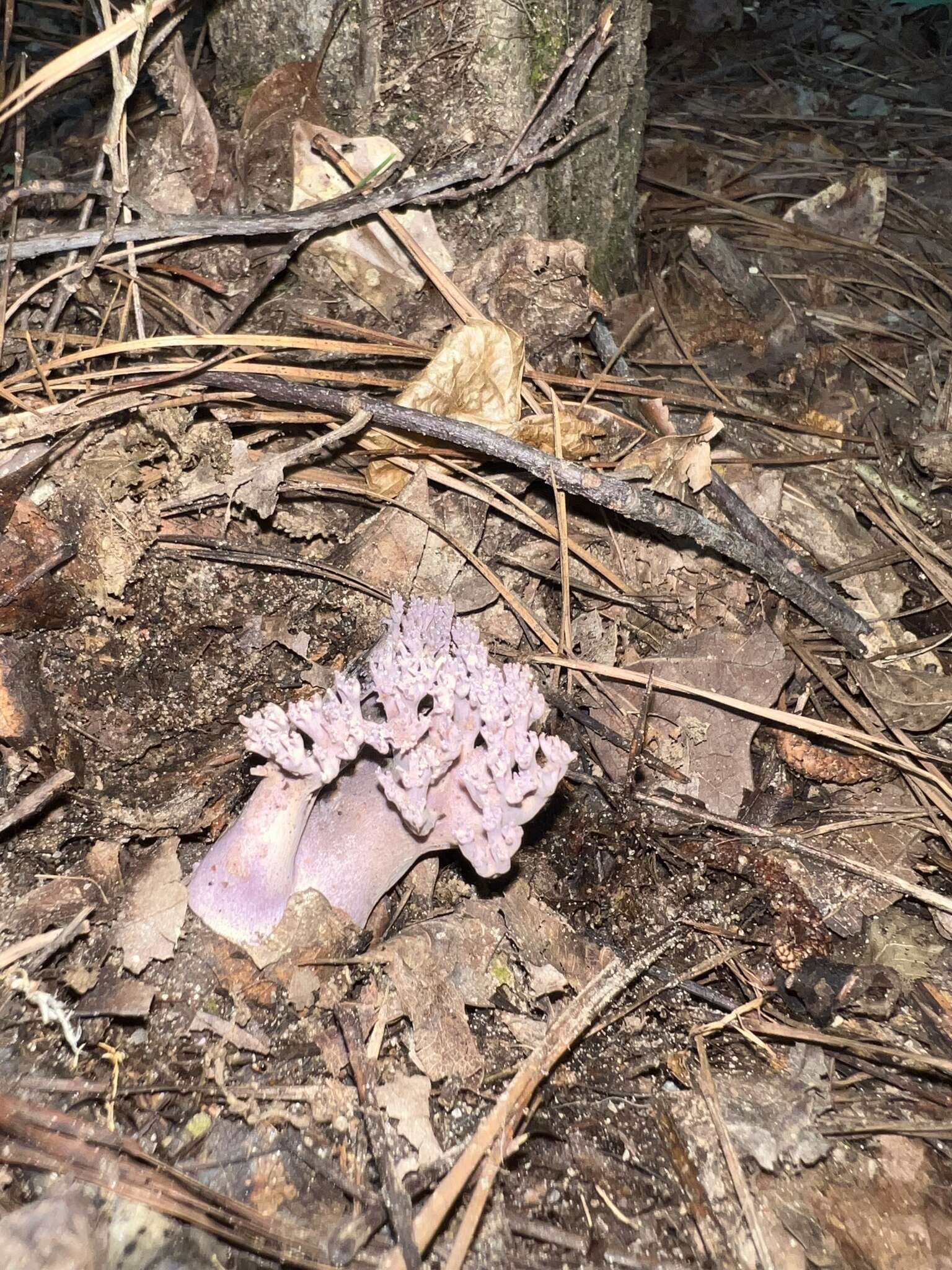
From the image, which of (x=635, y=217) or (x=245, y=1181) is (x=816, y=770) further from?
(x=635, y=217)

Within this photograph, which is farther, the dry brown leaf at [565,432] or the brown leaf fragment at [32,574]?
the dry brown leaf at [565,432]

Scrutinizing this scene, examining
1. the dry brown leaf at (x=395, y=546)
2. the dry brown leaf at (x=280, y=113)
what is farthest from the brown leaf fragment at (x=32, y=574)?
the dry brown leaf at (x=280, y=113)

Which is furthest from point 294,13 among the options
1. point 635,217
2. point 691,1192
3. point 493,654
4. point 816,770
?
point 691,1192

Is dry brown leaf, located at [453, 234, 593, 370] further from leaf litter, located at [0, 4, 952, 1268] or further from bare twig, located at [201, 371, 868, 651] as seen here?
bare twig, located at [201, 371, 868, 651]

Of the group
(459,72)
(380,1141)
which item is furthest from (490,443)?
(380,1141)

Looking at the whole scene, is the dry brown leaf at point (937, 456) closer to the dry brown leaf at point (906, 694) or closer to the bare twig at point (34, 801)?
the dry brown leaf at point (906, 694)

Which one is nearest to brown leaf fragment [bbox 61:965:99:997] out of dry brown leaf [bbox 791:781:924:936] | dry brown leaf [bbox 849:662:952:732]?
dry brown leaf [bbox 791:781:924:936]

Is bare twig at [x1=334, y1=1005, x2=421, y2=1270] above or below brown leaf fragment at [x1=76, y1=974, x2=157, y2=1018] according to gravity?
below
